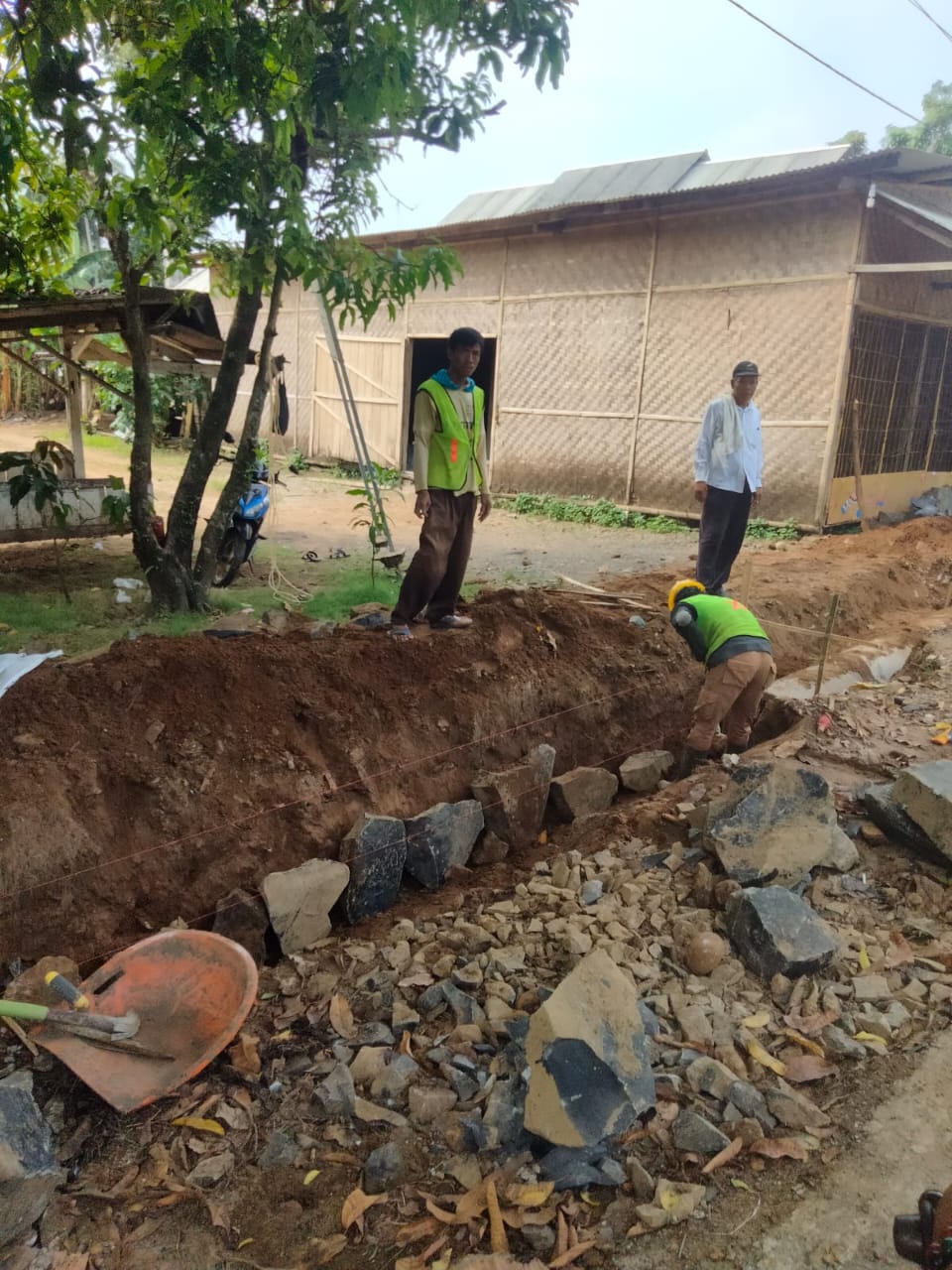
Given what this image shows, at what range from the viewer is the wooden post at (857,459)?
10.2m

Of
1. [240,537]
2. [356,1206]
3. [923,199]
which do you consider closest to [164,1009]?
[356,1206]

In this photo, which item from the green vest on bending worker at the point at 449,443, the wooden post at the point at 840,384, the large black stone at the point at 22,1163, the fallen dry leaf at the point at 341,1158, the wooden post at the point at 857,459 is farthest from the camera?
the wooden post at the point at 857,459

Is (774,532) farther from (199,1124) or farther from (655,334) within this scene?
(199,1124)

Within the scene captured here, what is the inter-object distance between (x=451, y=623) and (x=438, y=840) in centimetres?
162

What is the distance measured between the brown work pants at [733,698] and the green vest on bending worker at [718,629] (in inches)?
2.0

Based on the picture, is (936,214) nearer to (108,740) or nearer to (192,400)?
(108,740)

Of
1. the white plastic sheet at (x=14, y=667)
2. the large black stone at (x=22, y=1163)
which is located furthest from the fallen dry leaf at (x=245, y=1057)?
the white plastic sheet at (x=14, y=667)

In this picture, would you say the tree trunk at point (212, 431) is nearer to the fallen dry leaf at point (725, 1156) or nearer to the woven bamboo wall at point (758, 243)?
the fallen dry leaf at point (725, 1156)

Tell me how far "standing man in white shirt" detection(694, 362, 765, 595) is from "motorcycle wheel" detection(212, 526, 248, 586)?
3.67 m

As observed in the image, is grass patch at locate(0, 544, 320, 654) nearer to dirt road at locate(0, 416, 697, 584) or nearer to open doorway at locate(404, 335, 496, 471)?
dirt road at locate(0, 416, 697, 584)

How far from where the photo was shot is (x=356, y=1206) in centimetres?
223

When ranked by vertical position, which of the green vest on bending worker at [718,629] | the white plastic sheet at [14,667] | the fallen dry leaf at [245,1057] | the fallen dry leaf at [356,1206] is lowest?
the fallen dry leaf at [245,1057]

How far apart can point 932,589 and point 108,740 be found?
7.87 meters

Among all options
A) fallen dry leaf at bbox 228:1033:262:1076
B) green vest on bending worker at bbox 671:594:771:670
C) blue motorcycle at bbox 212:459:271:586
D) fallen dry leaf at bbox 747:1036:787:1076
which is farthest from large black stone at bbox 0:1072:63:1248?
blue motorcycle at bbox 212:459:271:586
